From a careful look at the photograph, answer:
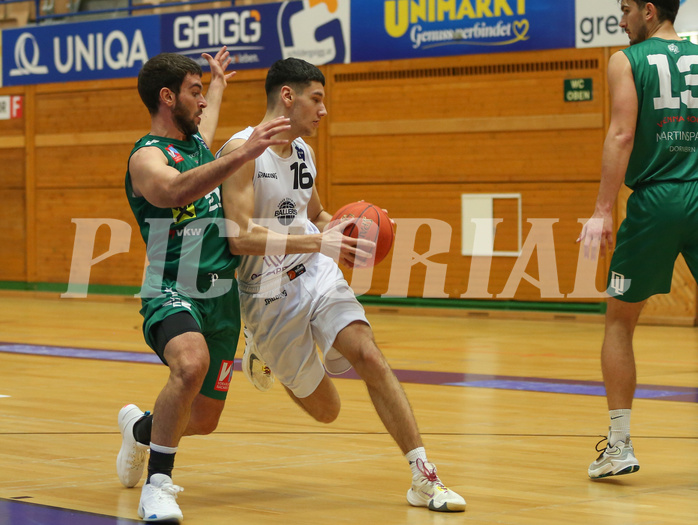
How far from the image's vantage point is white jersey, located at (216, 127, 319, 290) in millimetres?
4844

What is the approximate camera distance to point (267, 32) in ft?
53.3

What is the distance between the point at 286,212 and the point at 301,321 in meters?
0.50

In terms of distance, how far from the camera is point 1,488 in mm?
4652

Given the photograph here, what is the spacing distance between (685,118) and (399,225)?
10271 mm

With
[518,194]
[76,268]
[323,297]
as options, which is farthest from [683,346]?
[76,268]

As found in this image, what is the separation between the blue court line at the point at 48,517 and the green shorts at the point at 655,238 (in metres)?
2.35

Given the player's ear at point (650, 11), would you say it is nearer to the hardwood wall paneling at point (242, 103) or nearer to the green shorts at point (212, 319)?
the green shorts at point (212, 319)

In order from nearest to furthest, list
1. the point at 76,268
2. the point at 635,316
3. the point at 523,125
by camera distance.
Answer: the point at 635,316
the point at 523,125
the point at 76,268

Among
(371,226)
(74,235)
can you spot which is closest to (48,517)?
(371,226)

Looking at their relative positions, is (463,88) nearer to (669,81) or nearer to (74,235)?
(74,235)

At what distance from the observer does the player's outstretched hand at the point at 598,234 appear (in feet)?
15.1

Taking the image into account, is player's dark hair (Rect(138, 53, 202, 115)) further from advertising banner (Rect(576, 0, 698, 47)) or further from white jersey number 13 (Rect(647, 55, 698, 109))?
advertising banner (Rect(576, 0, 698, 47))

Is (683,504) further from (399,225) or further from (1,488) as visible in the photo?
(399,225)

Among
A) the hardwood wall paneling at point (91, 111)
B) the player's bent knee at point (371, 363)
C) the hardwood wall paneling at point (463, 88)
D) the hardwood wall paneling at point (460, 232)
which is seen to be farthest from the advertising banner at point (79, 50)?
the player's bent knee at point (371, 363)
